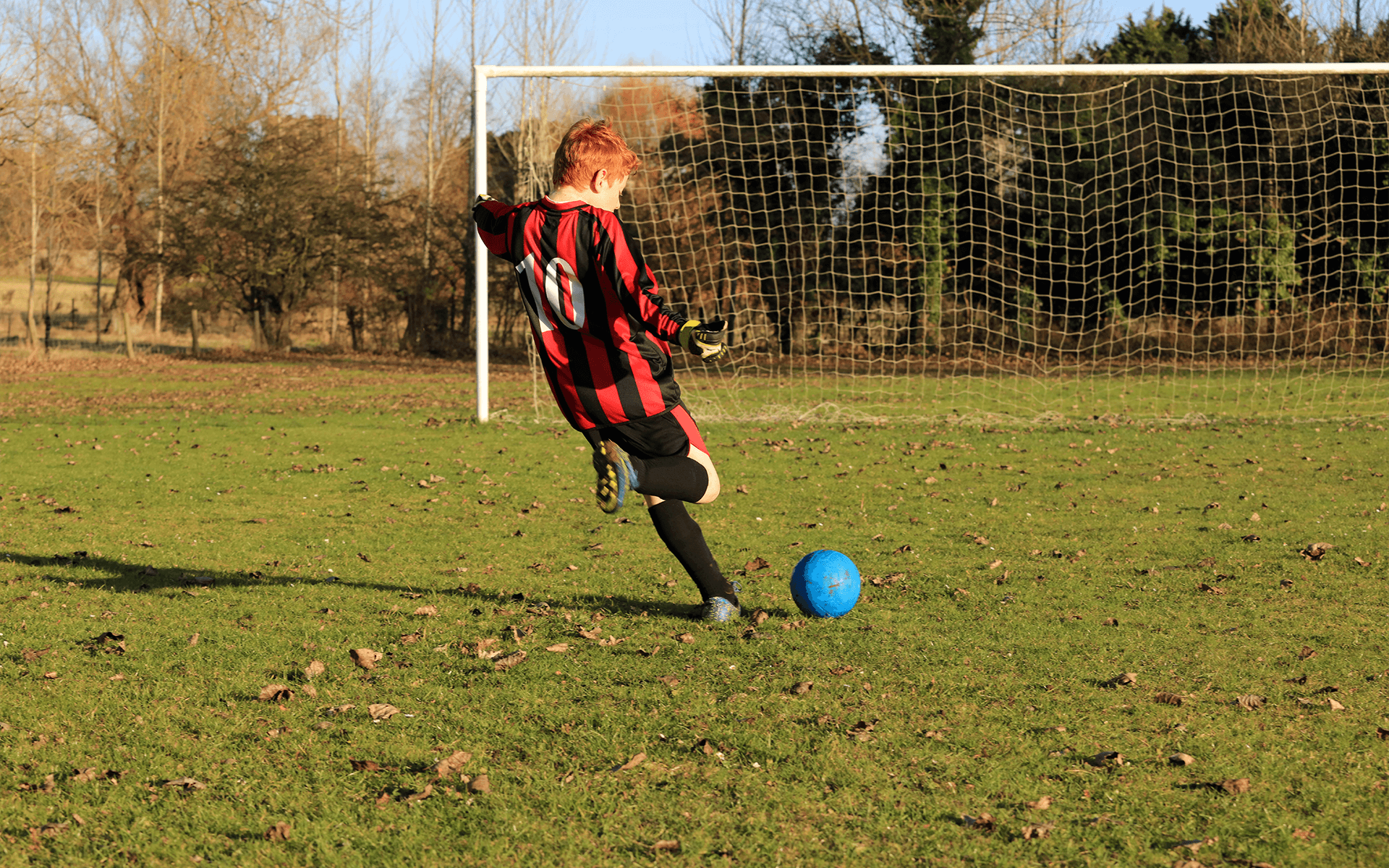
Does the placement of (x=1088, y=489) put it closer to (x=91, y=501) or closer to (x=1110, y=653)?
(x=1110, y=653)

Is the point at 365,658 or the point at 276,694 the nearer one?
the point at 276,694

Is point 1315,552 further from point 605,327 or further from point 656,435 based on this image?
point 605,327

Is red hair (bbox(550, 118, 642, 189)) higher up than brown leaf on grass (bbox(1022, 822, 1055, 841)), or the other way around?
red hair (bbox(550, 118, 642, 189))

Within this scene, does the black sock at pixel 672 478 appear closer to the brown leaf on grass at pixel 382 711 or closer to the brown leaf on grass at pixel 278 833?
the brown leaf on grass at pixel 382 711

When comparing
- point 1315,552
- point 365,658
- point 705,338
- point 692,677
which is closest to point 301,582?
point 365,658

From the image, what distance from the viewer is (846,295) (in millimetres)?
22266

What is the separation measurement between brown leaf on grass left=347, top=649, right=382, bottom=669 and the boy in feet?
3.48

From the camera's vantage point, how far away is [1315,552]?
5992 mm

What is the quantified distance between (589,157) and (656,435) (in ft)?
3.74

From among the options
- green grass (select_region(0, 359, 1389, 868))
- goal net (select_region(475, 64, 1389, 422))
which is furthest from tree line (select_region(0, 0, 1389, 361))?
green grass (select_region(0, 359, 1389, 868))

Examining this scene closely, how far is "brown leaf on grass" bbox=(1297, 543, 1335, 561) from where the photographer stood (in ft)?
19.5

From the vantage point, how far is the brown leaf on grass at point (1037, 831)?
2.74m

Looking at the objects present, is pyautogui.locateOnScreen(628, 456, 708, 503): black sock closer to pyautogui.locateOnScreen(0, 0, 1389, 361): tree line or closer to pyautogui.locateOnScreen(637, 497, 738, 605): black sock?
pyautogui.locateOnScreen(637, 497, 738, 605): black sock

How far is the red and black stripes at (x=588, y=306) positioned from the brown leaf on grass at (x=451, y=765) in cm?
160
